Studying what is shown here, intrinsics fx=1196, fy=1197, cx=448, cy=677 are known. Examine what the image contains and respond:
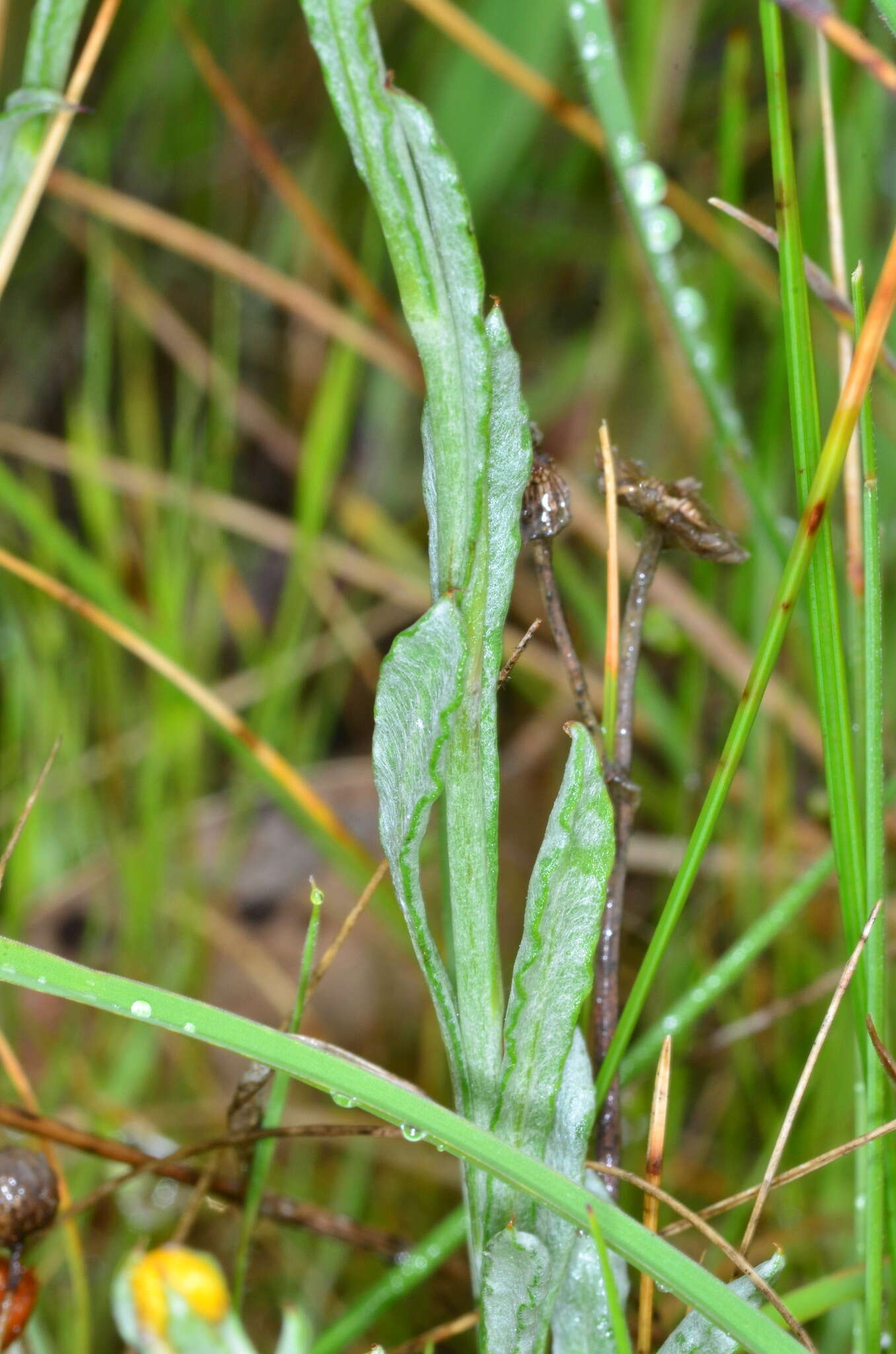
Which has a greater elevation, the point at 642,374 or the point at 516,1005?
the point at 642,374

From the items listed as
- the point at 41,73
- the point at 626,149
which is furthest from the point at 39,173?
the point at 626,149

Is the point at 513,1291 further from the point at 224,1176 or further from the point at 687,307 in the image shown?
the point at 687,307

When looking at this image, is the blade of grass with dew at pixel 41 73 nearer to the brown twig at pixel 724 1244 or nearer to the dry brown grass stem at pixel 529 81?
the dry brown grass stem at pixel 529 81

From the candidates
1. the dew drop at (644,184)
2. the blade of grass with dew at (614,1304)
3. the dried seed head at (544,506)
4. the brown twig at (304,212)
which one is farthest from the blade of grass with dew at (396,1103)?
the brown twig at (304,212)


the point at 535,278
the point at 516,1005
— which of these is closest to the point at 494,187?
the point at 535,278

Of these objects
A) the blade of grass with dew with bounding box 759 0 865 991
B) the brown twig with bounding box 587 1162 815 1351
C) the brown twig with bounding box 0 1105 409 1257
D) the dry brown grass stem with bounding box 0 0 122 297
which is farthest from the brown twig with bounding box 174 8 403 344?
the brown twig with bounding box 587 1162 815 1351

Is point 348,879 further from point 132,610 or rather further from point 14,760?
point 14,760

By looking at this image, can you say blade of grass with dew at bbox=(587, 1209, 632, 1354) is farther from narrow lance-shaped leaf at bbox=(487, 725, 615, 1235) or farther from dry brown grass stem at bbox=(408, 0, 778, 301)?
dry brown grass stem at bbox=(408, 0, 778, 301)
